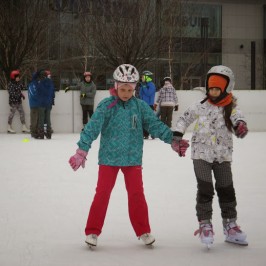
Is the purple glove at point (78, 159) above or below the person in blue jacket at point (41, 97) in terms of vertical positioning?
below

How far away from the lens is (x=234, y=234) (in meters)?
4.29

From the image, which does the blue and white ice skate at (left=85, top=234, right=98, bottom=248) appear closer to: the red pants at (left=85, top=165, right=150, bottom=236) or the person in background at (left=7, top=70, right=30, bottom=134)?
the red pants at (left=85, top=165, right=150, bottom=236)

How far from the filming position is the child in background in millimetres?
4242

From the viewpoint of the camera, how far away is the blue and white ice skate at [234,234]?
168 inches

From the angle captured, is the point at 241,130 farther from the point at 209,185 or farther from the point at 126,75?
the point at 126,75

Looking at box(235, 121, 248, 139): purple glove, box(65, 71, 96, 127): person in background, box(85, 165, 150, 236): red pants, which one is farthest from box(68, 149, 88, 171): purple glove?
box(65, 71, 96, 127): person in background

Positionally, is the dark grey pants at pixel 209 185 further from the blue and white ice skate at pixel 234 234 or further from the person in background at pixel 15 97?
the person in background at pixel 15 97

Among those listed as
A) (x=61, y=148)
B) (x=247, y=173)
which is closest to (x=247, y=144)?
(x=61, y=148)

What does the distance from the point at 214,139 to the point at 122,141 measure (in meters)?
0.58

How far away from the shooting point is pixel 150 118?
4.32m

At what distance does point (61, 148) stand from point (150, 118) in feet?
24.8

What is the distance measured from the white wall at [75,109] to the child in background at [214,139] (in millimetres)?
12251

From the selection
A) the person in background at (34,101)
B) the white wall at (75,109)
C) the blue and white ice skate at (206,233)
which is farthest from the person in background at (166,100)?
the blue and white ice skate at (206,233)

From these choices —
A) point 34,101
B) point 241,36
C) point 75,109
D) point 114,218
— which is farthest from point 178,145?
point 241,36
